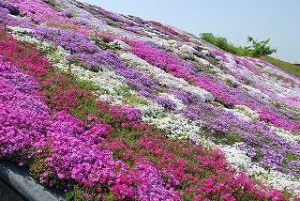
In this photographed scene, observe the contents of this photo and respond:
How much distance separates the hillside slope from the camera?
46.1ft

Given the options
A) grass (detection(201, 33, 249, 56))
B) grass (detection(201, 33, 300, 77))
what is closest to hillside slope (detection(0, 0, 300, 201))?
grass (detection(201, 33, 300, 77))

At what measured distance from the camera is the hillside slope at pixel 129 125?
14.1 metres

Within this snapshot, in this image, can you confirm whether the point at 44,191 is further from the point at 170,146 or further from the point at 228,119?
the point at 228,119

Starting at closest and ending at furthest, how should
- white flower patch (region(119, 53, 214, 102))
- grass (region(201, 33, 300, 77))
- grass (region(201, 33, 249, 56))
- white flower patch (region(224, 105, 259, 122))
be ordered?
white flower patch (region(224, 105, 259, 122)) < white flower patch (region(119, 53, 214, 102)) < grass (region(201, 33, 300, 77)) < grass (region(201, 33, 249, 56))

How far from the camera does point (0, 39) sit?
24.6 metres

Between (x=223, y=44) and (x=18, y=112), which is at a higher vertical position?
(x=223, y=44)

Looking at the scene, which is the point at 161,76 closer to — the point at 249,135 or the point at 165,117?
the point at 165,117

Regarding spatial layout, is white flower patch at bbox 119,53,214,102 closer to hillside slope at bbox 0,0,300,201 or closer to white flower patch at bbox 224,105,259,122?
hillside slope at bbox 0,0,300,201

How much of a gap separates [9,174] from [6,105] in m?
3.70

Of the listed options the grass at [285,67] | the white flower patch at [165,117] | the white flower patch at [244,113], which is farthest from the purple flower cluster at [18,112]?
the grass at [285,67]

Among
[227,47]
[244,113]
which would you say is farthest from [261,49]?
[244,113]

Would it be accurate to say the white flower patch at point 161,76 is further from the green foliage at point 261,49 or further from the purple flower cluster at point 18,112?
the green foliage at point 261,49

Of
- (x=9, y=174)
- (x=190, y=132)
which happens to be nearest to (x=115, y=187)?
(x=9, y=174)

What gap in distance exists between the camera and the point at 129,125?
18.8 meters
